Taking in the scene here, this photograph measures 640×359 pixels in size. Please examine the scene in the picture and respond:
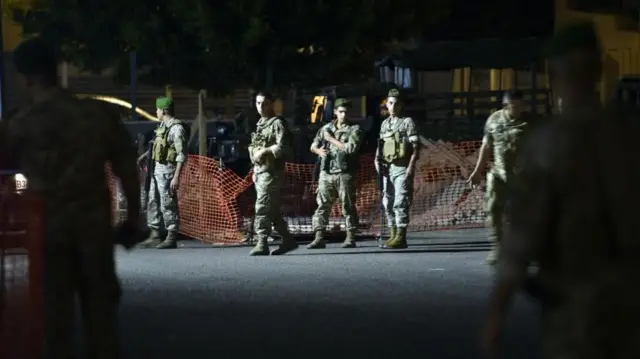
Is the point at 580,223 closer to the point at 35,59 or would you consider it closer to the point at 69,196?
the point at 69,196

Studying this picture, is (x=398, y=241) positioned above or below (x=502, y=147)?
below

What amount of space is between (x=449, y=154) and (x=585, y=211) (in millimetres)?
13827

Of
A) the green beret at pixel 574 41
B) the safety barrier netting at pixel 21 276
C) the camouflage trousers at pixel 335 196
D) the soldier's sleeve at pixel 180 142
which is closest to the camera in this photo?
the green beret at pixel 574 41

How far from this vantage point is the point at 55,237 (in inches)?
253

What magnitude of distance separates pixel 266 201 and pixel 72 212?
8071mm

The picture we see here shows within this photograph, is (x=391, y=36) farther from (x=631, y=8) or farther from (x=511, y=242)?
(x=511, y=242)

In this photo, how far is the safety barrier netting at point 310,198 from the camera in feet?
54.5

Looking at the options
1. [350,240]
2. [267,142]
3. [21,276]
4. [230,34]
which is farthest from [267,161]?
[230,34]

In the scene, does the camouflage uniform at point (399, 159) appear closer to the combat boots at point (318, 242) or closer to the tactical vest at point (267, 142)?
the combat boots at point (318, 242)

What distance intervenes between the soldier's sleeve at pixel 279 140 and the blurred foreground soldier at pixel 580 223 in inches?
388

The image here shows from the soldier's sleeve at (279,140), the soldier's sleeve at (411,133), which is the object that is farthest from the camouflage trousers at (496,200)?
the soldier's sleeve at (279,140)

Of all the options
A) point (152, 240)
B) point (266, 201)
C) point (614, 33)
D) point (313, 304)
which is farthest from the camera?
point (614, 33)

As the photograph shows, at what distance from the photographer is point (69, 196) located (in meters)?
6.46

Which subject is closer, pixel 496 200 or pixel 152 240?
pixel 496 200
